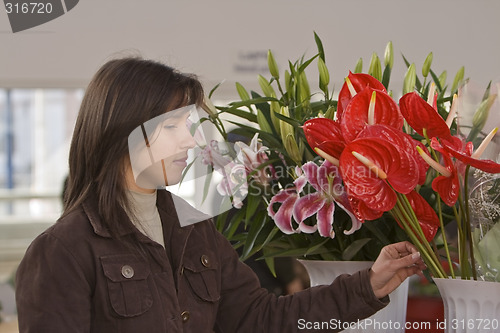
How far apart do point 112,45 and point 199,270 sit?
3.02 m

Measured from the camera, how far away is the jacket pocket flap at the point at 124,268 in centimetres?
94

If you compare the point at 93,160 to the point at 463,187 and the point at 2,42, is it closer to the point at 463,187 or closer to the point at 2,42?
the point at 463,187

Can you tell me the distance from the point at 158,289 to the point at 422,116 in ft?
1.37

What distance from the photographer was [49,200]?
674cm

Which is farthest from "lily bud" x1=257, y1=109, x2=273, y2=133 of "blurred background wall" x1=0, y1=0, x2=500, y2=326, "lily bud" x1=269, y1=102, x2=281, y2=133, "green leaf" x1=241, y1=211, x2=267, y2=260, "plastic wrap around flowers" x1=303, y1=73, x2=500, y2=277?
"blurred background wall" x1=0, y1=0, x2=500, y2=326

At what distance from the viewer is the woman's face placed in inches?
37.9

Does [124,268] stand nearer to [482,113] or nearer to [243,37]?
[482,113]

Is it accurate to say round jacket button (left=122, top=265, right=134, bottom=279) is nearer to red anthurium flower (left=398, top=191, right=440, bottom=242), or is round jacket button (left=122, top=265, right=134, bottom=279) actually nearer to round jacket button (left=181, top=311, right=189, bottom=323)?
round jacket button (left=181, top=311, right=189, bottom=323)

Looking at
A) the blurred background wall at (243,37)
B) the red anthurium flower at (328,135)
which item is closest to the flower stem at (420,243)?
the red anthurium flower at (328,135)

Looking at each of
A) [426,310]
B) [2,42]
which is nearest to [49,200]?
[2,42]

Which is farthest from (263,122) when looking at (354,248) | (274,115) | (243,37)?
(243,37)

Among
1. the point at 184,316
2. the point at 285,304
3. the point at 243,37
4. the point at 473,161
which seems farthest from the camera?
the point at 243,37

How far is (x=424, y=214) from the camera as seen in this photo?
915mm

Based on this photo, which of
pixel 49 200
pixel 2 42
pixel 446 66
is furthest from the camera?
pixel 49 200
